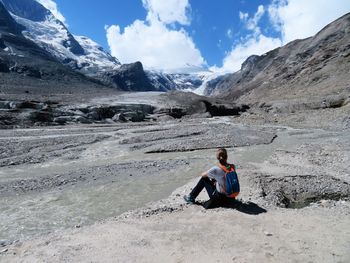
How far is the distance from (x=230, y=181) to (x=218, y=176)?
1.23 feet

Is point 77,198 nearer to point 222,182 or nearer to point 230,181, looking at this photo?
point 222,182

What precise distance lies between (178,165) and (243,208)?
30.0 ft

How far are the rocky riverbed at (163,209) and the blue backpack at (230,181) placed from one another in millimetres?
463

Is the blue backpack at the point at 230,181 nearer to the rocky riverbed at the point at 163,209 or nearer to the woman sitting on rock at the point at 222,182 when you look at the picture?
the woman sitting on rock at the point at 222,182


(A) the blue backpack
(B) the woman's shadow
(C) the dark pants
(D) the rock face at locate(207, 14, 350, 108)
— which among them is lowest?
(B) the woman's shadow

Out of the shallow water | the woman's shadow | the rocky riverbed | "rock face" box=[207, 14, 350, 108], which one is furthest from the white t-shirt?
"rock face" box=[207, 14, 350, 108]

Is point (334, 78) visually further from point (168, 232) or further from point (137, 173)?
point (168, 232)

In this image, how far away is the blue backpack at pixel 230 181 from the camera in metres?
9.41

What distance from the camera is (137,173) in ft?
54.9

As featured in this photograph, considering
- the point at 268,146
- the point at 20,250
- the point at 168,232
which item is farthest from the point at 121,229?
the point at 268,146

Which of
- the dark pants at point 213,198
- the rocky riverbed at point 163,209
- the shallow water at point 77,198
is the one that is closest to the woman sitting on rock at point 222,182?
the dark pants at point 213,198

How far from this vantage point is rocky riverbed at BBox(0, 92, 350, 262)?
725 centimetres

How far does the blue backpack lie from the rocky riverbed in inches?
18.2

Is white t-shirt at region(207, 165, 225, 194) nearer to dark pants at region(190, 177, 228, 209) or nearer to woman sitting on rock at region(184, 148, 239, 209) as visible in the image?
woman sitting on rock at region(184, 148, 239, 209)
